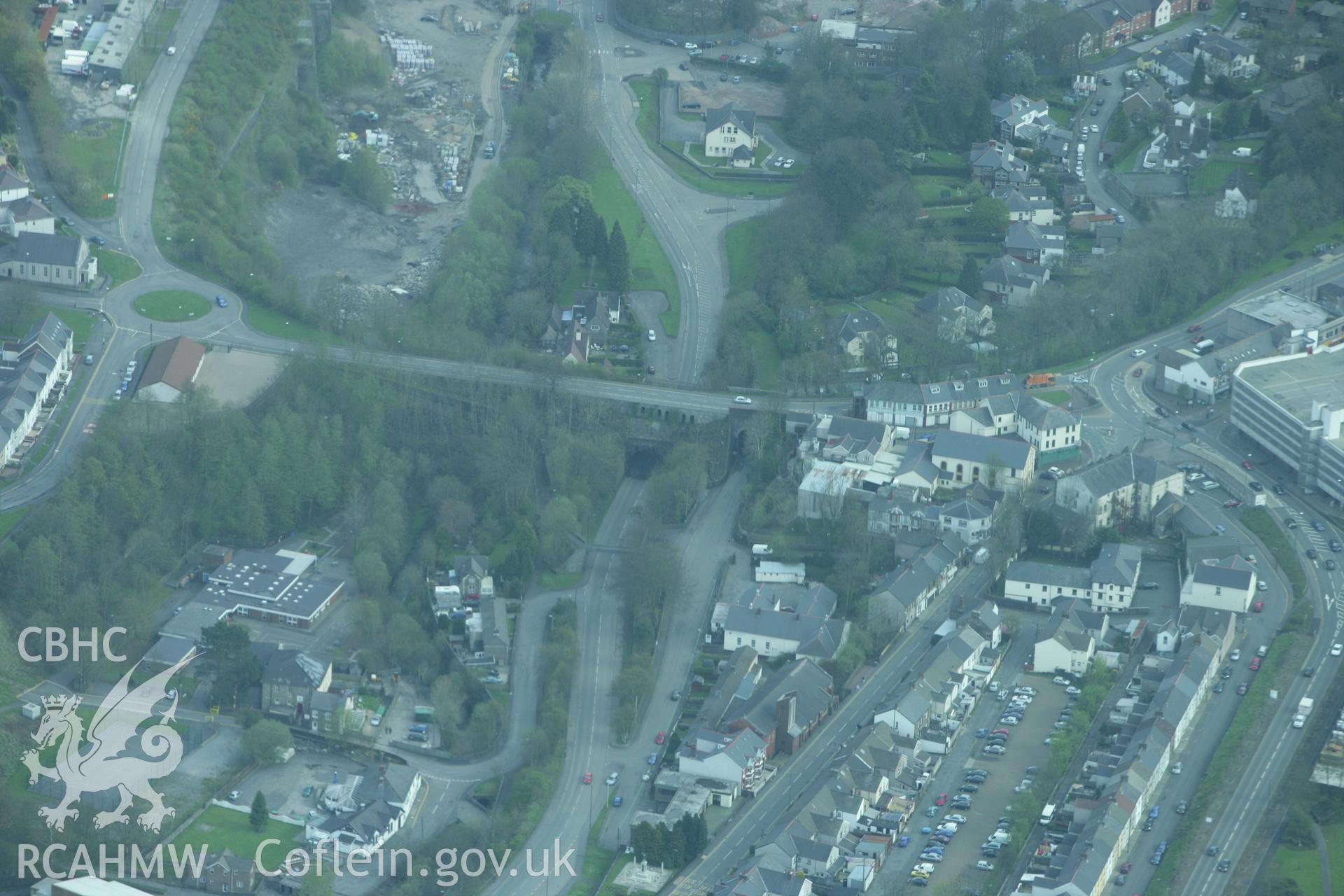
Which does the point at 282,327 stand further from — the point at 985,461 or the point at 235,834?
the point at 235,834

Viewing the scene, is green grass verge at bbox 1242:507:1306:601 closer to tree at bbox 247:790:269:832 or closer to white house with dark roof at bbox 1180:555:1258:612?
white house with dark roof at bbox 1180:555:1258:612

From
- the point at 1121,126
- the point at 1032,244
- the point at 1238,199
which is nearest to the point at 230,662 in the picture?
the point at 1032,244

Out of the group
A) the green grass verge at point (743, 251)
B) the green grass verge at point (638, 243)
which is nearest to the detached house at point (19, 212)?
the green grass verge at point (638, 243)

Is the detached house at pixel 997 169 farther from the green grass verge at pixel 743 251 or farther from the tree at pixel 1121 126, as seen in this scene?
the green grass verge at pixel 743 251

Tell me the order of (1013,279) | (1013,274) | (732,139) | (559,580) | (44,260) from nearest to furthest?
(559,580) < (44,260) < (1013,279) < (1013,274) < (732,139)

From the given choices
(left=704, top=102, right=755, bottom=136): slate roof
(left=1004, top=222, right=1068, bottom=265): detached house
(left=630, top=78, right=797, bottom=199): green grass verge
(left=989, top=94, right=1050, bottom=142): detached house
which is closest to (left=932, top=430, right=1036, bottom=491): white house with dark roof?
(left=1004, top=222, right=1068, bottom=265): detached house

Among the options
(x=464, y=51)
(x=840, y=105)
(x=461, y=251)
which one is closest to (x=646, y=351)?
(x=461, y=251)
